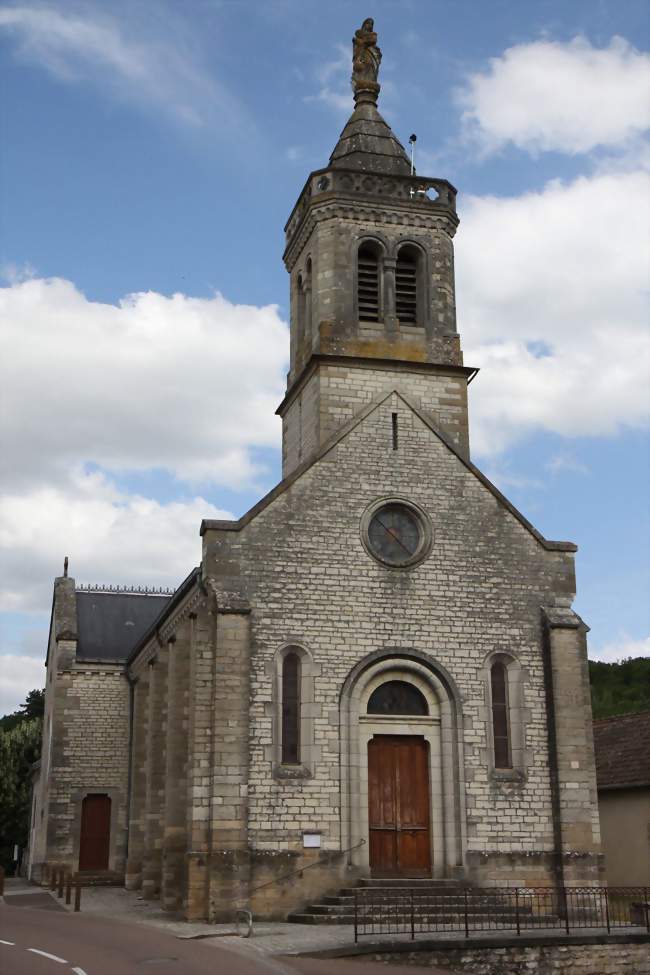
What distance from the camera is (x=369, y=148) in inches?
1146

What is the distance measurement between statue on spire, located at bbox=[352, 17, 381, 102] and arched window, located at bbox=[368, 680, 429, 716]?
16.7 metres

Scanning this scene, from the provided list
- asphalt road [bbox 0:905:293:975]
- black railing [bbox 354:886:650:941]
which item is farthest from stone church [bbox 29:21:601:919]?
asphalt road [bbox 0:905:293:975]

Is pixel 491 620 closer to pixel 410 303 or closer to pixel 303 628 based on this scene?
pixel 303 628

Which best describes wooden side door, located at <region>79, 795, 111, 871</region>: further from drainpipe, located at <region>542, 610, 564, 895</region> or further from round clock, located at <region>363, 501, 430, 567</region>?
drainpipe, located at <region>542, 610, 564, 895</region>

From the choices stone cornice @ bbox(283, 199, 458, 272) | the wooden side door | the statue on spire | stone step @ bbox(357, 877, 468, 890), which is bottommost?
stone step @ bbox(357, 877, 468, 890)

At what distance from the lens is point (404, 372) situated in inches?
1047

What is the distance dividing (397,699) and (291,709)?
247 centimetres

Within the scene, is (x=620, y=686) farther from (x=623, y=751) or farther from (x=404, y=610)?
(x=404, y=610)

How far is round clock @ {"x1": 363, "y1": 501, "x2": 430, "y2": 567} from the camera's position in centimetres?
2428

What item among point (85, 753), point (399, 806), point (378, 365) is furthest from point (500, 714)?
point (85, 753)

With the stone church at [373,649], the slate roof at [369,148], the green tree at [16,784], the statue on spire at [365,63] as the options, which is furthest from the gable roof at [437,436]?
the green tree at [16,784]

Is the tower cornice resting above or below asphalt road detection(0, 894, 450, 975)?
above

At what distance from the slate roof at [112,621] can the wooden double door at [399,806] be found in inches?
613

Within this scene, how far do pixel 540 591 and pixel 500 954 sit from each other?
896 cm
